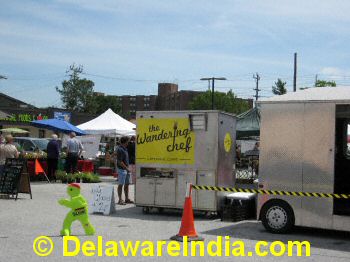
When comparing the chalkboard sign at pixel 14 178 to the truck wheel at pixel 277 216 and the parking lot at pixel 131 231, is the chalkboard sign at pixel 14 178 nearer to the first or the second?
the parking lot at pixel 131 231

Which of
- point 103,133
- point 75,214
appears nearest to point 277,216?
point 75,214

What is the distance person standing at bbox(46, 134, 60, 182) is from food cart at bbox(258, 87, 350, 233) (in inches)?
466

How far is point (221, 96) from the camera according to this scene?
107 metres

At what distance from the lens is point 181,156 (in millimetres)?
12539

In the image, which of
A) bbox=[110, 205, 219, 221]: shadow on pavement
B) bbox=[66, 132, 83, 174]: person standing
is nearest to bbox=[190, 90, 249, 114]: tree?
bbox=[66, 132, 83, 174]: person standing

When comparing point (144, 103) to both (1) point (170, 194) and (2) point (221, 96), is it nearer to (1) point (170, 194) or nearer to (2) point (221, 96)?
(2) point (221, 96)

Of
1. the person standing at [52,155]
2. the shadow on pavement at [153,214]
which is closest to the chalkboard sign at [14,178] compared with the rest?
the shadow on pavement at [153,214]

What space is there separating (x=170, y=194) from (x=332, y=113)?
4.71m

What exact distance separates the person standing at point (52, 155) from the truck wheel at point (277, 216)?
1186 cm

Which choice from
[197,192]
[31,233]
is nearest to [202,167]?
[197,192]

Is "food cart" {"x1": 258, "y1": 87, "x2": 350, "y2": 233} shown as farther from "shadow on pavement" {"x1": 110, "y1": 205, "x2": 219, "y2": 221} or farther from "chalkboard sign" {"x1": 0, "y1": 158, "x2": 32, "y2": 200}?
"chalkboard sign" {"x1": 0, "y1": 158, "x2": 32, "y2": 200}

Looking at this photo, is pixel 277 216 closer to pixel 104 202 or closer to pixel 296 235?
pixel 296 235

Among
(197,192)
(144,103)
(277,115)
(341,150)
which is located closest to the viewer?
(277,115)

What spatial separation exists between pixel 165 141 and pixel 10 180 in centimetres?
488
